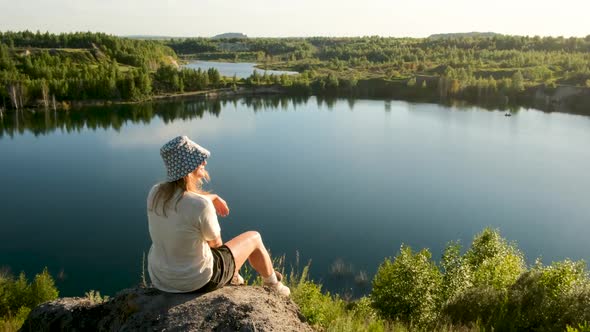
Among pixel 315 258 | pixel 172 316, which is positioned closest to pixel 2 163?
pixel 315 258

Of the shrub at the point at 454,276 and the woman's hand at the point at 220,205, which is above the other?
the woman's hand at the point at 220,205

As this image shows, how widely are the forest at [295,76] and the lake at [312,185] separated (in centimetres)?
889

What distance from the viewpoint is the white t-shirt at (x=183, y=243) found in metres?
3.77

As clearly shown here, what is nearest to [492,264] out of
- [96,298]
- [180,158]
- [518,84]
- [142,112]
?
[96,298]

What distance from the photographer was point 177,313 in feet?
12.9

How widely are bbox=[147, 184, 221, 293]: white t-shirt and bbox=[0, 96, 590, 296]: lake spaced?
8.59 meters

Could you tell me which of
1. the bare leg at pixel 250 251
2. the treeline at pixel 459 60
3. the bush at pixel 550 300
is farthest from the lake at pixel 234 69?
the bare leg at pixel 250 251

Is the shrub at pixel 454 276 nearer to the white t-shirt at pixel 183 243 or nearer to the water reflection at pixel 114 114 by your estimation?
the white t-shirt at pixel 183 243

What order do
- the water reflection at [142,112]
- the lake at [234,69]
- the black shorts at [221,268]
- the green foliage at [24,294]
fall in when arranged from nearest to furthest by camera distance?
1. the black shorts at [221,268]
2. the green foliage at [24,294]
3. the water reflection at [142,112]
4. the lake at [234,69]

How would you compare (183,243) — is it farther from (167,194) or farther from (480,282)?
(480,282)

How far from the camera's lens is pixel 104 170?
38625 mm

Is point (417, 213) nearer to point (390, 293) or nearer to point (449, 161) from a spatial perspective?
point (449, 161)

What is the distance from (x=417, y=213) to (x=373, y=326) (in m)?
25.2

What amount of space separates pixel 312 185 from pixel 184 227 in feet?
102
